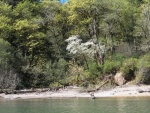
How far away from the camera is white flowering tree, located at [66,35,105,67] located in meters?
53.1

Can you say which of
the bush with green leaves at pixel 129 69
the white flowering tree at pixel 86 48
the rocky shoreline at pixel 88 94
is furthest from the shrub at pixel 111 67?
the rocky shoreline at pixel 88 94

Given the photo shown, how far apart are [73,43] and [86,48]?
2.62 m

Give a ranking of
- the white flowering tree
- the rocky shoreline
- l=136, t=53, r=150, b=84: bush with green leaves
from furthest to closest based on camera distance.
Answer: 1. the white flowering tree
2. l=136, t=53, r=150, b=84: bush with green leaves
3. the rocky shoreline

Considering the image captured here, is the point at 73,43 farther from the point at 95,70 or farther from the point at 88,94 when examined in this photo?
the point at 88,94

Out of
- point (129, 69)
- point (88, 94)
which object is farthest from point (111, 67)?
point (88, 94)

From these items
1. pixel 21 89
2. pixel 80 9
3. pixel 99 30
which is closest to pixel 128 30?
pixel 99 30

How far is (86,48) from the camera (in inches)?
2089

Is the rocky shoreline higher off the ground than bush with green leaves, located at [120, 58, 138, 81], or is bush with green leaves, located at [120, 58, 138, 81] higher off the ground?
bush with green leaves, located at [120, 58, 138, 81]

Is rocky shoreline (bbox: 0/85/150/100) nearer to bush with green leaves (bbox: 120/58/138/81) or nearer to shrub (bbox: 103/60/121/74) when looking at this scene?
bush with green leaves (bbox: 120/58/138/81)

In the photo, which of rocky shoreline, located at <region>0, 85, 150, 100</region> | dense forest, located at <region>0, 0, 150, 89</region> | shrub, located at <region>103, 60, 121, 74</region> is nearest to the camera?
rocky shoreline, located at <region>0, 85, 150, 100</region>

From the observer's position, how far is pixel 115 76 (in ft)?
157

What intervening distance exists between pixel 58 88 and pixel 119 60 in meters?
9.97

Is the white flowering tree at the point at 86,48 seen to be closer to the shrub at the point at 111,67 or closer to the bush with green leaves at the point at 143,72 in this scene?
the shrub at the point at 111,67

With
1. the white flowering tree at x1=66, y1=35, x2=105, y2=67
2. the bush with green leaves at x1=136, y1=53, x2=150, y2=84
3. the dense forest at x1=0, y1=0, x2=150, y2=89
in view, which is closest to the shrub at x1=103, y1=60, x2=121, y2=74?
the dense forest at x1=0, y1=0, x2=150, y2=89
